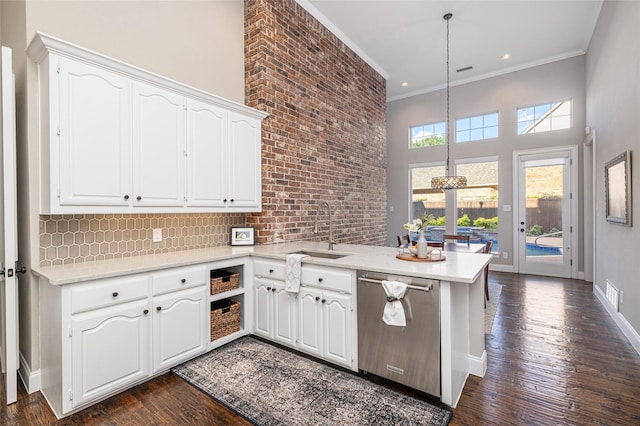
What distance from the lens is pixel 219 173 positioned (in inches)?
116

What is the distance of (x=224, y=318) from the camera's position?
275cm

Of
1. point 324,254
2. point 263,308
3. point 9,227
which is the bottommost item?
point 263,308

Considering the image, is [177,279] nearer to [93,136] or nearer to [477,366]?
[93,136]

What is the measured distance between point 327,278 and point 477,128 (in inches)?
212

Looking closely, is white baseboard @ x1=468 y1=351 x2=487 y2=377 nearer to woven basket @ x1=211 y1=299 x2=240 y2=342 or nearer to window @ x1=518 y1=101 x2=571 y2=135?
woven basket @ x1=211 y1=299 x2=240 y2=342

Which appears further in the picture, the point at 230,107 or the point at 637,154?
the point at 230,107

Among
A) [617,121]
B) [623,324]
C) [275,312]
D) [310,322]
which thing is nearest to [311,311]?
[310,322]

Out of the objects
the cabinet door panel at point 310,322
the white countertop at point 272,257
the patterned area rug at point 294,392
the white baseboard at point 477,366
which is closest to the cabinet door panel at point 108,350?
the white countertop at point 272,257

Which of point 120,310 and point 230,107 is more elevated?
point 230,107

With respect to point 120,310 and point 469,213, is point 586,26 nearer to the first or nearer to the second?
point 469,213

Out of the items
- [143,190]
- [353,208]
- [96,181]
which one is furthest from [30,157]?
[353,208]

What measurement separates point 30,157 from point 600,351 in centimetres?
470

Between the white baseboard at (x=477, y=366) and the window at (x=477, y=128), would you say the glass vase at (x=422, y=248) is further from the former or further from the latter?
the window at (x=477, y=128)

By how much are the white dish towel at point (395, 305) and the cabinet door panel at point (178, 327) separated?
1.49 m
